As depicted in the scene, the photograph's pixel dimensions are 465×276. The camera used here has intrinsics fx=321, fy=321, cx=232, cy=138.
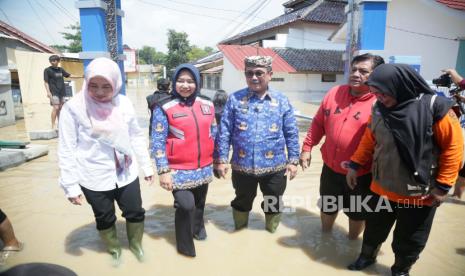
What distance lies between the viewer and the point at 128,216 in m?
2.84

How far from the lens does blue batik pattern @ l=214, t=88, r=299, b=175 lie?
299cm

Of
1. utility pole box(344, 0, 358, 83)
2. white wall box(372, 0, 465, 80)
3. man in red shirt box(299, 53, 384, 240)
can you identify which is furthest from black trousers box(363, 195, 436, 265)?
white wall box(372, 0, 465, 80)

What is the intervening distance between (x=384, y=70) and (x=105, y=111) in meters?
2.10

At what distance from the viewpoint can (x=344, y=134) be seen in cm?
280

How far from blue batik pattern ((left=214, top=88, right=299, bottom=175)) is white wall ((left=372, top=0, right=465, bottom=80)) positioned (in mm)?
10515

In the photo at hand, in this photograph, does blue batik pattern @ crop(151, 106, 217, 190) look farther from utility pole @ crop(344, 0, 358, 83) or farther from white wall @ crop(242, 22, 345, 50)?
white wall @ crop(242, 22, 345, 50)

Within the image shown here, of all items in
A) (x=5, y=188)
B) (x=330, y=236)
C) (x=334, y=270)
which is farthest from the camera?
(x=5, y=188)

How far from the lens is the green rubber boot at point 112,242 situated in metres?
2.83

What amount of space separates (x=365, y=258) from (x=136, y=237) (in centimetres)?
203

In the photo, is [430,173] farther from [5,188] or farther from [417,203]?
[5,188]

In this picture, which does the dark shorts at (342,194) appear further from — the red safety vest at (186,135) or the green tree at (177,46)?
the green tree at (177,46)

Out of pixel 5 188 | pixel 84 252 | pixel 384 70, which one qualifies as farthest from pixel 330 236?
pixel 5 188

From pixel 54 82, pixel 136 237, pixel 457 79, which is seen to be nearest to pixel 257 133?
pixel 136 237

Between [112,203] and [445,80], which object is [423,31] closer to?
[445,80]
